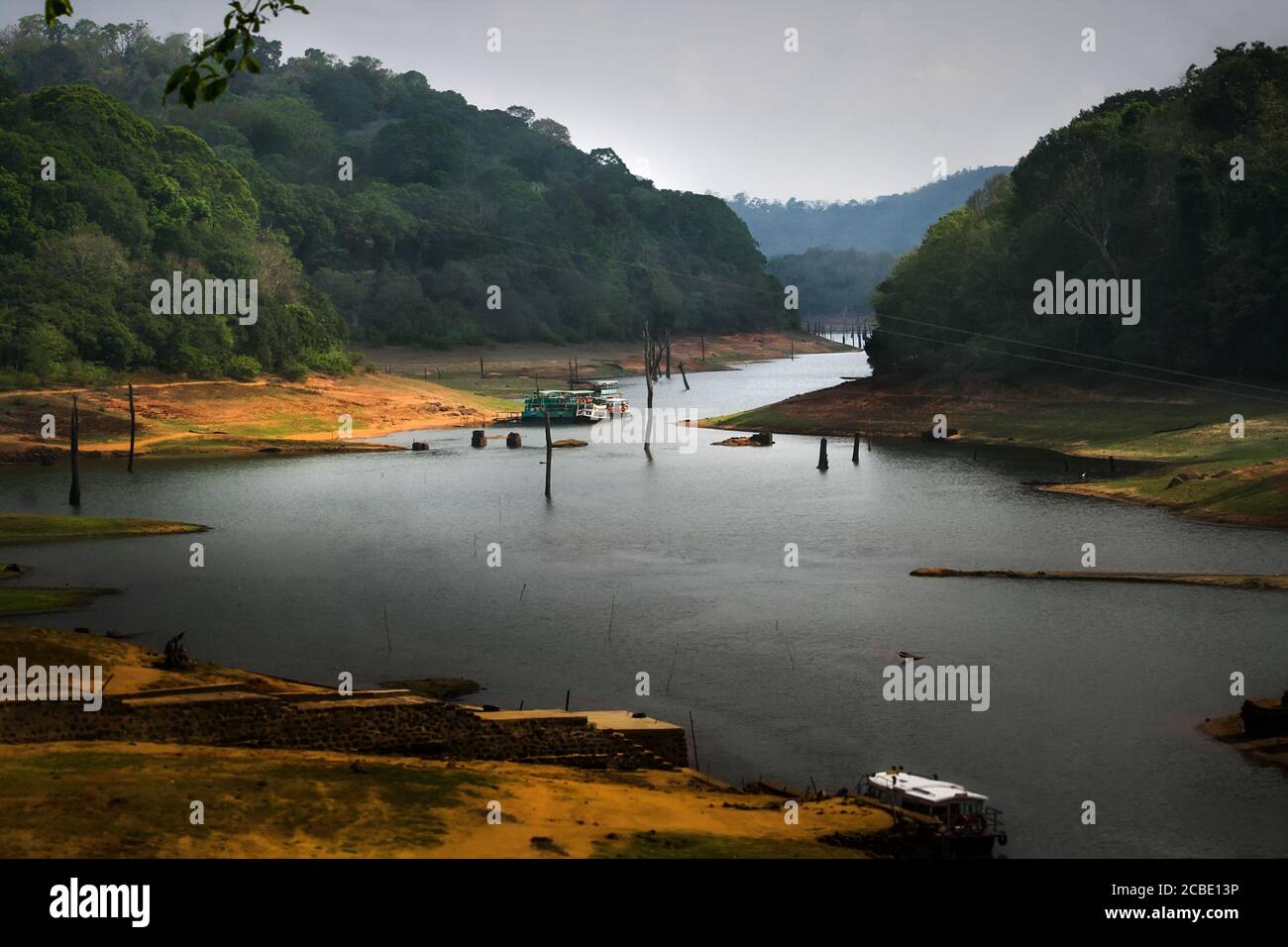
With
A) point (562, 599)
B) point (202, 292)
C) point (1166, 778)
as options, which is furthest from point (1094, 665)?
point (202, 292)

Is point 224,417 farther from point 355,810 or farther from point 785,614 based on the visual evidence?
A: point 355,810

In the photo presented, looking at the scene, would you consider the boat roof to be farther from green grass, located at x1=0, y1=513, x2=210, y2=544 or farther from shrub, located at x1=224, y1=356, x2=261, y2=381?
shrub, located at x1=224, y1=356, x2=261, y2=381

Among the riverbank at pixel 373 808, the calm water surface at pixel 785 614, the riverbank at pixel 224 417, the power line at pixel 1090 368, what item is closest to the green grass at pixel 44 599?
the calm water surface at pixel 785 614

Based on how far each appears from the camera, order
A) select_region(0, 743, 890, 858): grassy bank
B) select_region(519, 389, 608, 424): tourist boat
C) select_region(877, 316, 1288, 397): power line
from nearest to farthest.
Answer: select_region(0, 743, 890, 858): grassy bank < select_region(877, 316, 1288, 397): power line < select_region(519, 389, 608, 424): tourist boat

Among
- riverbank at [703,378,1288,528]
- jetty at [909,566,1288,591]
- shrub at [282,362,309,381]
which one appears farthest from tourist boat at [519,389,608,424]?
jetty at [909,566,1288,591]

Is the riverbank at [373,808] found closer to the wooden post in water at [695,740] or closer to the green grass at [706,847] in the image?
the green grass at [706,847]

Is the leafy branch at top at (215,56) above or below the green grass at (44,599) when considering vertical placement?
above
